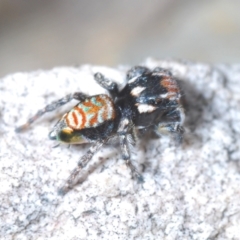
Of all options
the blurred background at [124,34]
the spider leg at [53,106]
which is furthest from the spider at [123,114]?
the blurred background at [124,34]

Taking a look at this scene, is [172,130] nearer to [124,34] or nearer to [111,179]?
[111,179]

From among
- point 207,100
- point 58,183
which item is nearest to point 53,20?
point 207,100

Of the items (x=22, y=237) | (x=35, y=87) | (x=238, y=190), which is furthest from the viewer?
(x=35, y=87)

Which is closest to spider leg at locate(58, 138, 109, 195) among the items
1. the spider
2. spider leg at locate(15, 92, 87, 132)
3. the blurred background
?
the spider

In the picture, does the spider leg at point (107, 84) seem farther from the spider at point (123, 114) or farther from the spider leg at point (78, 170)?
the spider leg at point (78, 170)

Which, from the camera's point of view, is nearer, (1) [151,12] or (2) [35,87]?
(2) [35,87]

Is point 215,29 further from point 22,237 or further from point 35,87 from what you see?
point 22,237

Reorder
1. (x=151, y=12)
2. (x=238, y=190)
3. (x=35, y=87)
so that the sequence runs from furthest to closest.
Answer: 1. (x=151, y=12)
2. (x=35, y=87)
3. (x=238, y=190)
